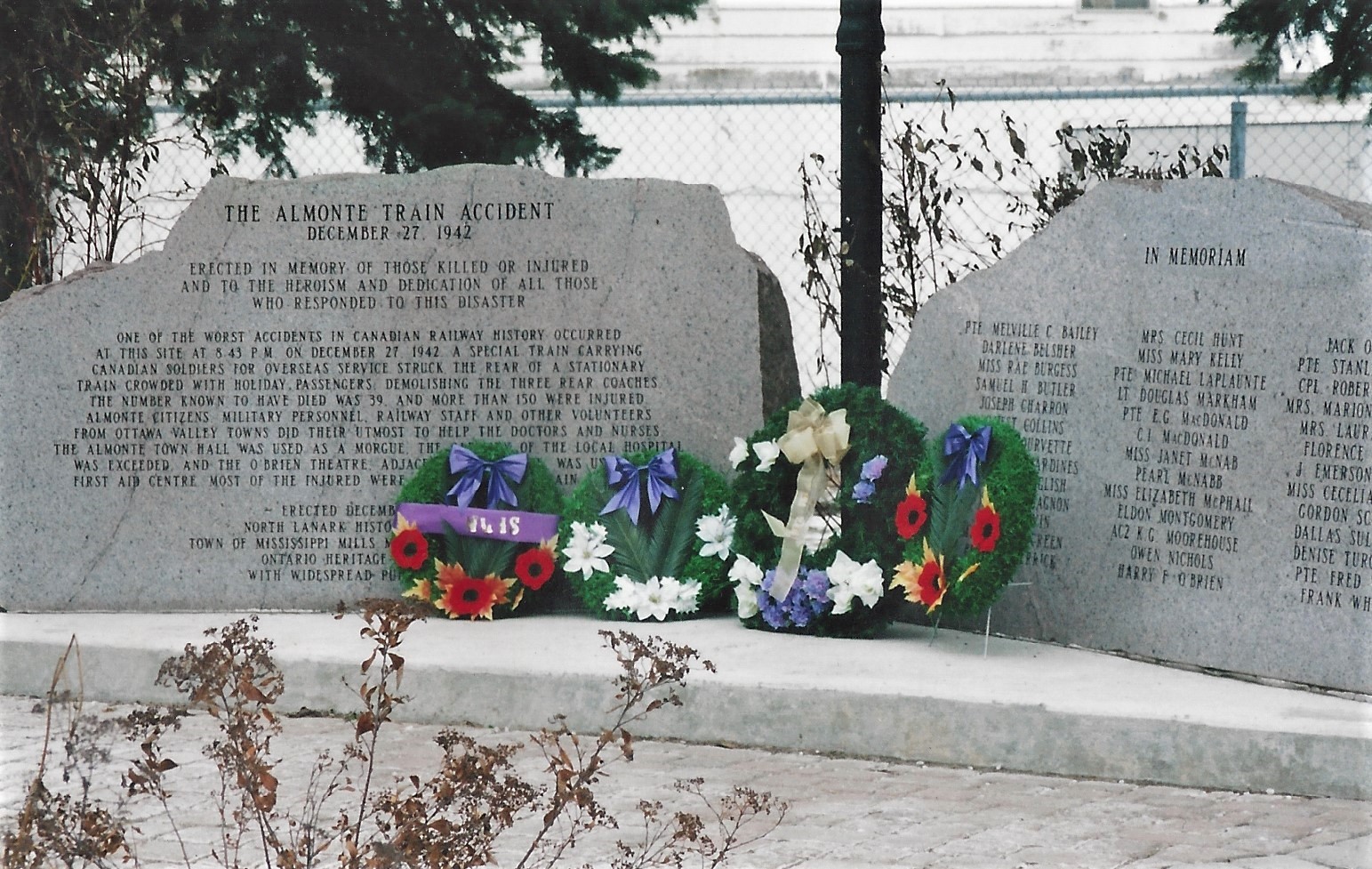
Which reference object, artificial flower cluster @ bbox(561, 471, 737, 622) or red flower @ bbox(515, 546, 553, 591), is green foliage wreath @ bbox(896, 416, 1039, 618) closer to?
artificial flower cluster @ bbox(561, 471, 737, 622)

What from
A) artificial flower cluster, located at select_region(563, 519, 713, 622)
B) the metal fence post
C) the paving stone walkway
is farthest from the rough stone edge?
the metal fence post

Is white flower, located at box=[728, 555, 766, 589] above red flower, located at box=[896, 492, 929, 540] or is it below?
below

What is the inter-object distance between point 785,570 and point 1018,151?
284cm

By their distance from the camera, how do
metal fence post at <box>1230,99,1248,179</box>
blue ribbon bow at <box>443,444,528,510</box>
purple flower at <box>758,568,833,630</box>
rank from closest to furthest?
purple flower at <box>758,568,833,630</box> → blue ribbon bow at <box>443,444,528,510</box> → metal fence post at <box>1230,99,1248,179</box>

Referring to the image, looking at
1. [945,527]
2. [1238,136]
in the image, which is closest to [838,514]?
[945,527]

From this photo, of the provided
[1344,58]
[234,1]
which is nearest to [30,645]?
[234,1]

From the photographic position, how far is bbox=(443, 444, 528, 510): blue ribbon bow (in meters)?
6.39

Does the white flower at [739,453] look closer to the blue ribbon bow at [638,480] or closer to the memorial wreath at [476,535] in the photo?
the blue ribbon bow at [638,480]

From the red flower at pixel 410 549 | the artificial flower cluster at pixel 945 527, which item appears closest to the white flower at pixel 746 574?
the artificial flower cluster at pixel 945 527

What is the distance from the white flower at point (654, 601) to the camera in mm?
6152

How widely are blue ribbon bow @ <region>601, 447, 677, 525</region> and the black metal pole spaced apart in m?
1.16

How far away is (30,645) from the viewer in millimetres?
5973

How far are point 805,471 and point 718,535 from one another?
45cm

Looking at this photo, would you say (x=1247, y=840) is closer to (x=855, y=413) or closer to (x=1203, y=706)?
(x=1203, y=706)
